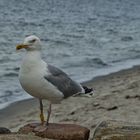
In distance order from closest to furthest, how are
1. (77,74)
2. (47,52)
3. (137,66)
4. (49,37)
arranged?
(77,74) → (137,66) → (47,52) → (49,37)

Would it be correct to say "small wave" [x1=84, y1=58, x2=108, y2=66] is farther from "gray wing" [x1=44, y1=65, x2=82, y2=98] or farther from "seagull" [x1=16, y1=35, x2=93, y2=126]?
"seagull" [x1=16, y1=35, x2=93, y2=126]

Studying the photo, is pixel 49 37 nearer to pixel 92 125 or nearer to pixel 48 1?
pixel 92 125

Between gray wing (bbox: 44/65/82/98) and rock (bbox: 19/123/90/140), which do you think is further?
rock (bbox: 19/123/90/140)

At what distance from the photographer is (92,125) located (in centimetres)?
884

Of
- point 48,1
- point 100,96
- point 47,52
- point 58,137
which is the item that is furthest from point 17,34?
point 48,1

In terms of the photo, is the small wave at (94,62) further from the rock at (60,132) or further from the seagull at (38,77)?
the seagull at (38,77)

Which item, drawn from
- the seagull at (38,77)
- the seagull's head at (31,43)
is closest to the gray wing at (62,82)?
the seagull at (38,77)

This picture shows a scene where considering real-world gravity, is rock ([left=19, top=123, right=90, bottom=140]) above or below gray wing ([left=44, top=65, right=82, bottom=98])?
below

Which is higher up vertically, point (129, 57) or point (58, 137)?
point (58, 137)

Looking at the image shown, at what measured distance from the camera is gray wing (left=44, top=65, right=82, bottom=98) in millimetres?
6539

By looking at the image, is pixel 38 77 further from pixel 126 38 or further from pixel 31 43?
pixel 126 38

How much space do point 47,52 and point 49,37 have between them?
4753 mm

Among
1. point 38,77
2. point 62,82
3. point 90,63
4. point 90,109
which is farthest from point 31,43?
point 90,63

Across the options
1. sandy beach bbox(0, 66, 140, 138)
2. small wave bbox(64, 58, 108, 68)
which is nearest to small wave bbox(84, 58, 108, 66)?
small wave bbox(64, 58, 108, 68)
